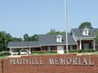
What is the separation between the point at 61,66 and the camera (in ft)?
42.9

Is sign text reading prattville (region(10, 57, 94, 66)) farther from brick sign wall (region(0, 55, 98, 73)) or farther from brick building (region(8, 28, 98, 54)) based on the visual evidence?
brick building (region(8, 28, 98, 54))

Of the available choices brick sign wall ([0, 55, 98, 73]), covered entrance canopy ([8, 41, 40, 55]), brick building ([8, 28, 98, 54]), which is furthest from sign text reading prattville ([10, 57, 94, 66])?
covered entrance canopy ([8, 41, 40, 55])

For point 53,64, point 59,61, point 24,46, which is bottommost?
point 53,64

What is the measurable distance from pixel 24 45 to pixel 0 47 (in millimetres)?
17670

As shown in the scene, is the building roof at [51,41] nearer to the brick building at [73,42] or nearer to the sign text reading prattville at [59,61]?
the brick building at [73,42]

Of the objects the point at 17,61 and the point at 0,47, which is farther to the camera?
the point at 0,47

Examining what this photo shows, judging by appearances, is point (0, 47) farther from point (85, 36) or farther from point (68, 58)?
point (68, 58)

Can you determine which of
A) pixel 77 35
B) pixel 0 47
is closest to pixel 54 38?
pixel 77 35

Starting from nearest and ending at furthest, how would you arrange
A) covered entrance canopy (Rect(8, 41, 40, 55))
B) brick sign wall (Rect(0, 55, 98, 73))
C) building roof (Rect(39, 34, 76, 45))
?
1. brick sign wall (Rect(0, 55, 98, 73))
2. building roof (Rect(39, 34, 76, 45))
3. covered entrance canopy (Rect(8, 41, 40, 55))

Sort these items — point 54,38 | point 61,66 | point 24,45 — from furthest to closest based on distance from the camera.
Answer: point 24,45
point 54,38
point 61,66

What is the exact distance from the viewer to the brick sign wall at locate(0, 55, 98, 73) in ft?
39.6

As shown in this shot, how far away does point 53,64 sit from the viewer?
13320mm

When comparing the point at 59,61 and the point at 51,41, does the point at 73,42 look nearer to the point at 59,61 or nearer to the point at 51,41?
the point at 51,41

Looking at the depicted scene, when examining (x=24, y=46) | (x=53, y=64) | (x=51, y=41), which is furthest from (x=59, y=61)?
(x=24, y=46)
